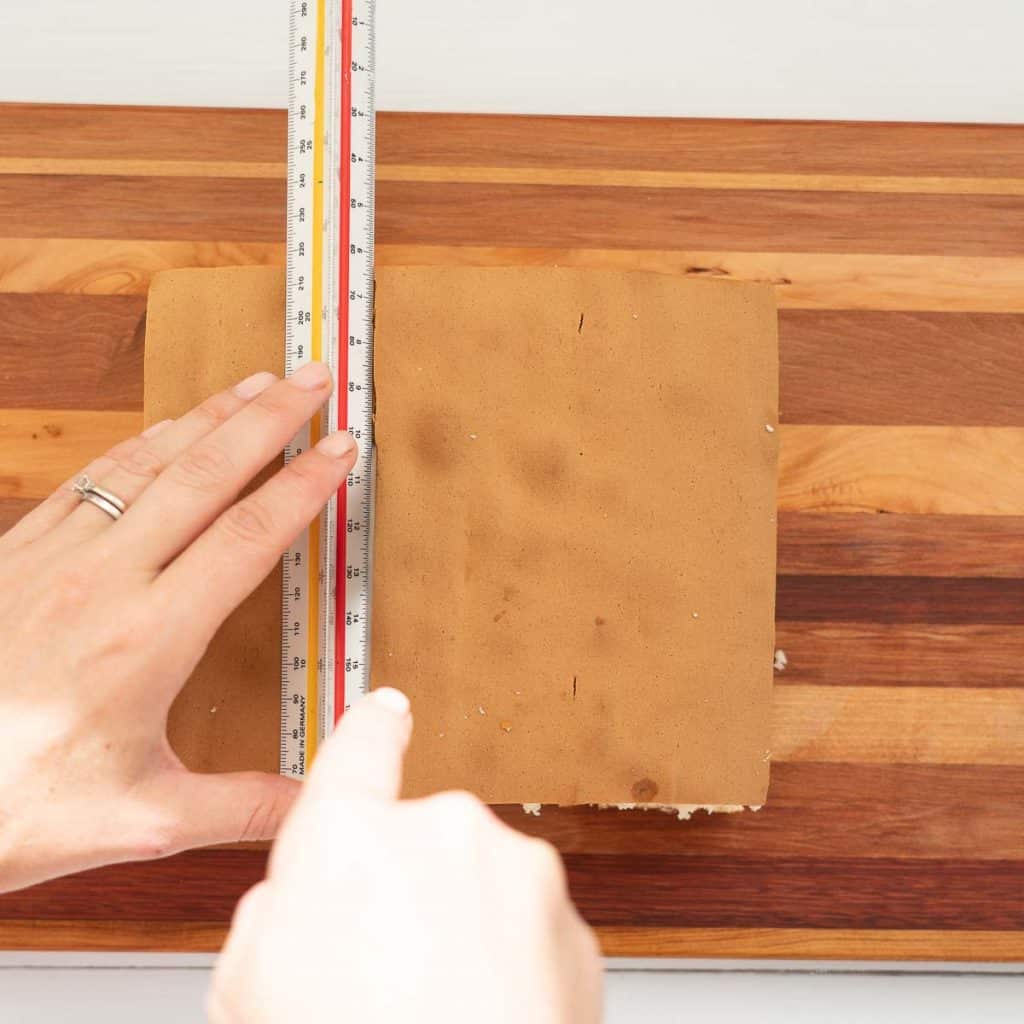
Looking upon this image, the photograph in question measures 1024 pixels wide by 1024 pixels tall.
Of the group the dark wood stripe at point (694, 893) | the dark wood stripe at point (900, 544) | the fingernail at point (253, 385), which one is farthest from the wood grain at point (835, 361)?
the dark wood stripe at point (694, 893)

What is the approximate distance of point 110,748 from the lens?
26.9 inches

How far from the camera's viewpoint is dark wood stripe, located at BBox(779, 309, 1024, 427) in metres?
0.96

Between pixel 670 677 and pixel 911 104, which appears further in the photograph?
pixel 911 104

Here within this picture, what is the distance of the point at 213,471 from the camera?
2.47 feet

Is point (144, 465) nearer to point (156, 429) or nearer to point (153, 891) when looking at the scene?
point (156, 429)

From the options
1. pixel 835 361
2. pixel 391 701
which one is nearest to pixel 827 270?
pixel 835 361

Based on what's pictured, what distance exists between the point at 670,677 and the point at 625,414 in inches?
10.2

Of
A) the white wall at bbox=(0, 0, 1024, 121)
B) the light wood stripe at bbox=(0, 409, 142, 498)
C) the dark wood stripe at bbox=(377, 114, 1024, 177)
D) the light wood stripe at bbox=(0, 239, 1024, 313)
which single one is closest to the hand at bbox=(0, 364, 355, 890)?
the light wood stripe at bbox=(0, 409, 142, 498)

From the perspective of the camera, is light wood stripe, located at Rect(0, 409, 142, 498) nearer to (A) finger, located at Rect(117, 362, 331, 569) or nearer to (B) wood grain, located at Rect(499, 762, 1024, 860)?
(A) finger, located at Rect(117, 362, 331, 569)

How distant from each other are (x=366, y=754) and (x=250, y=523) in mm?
298

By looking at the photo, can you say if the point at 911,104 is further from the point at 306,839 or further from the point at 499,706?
the point at 306,839

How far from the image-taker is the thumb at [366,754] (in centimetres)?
49

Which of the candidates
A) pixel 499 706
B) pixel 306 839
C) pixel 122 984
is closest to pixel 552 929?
pixel 306 839

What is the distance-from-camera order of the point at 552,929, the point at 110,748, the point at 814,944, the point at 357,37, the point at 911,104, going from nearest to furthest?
the point at 552,929
the point at 110,748
the point at 357,37
the point at 814,944
the point at 911,104
